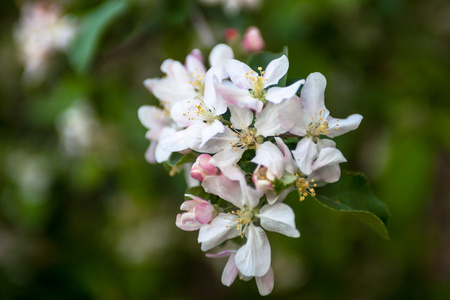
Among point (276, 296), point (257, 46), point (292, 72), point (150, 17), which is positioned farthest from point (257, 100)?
point (276, 296)

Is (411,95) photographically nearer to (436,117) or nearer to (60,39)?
(436,117)

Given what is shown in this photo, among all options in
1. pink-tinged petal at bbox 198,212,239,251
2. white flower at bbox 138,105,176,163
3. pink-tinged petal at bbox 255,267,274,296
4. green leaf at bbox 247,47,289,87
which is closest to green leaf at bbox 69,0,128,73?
white flower at bbox 138,105,176,163

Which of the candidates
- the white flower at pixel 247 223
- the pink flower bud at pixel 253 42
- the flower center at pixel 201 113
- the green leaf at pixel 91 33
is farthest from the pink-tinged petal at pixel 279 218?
the green leaf at pixel 91 33

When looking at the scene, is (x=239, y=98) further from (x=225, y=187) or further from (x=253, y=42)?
(x=253, y=42)

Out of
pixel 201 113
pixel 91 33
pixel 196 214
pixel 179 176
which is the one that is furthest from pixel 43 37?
pixel 196 214

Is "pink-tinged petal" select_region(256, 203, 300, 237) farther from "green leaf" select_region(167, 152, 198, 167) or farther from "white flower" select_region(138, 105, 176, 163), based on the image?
"white flower" select_region(138, 105, 176, 163)
